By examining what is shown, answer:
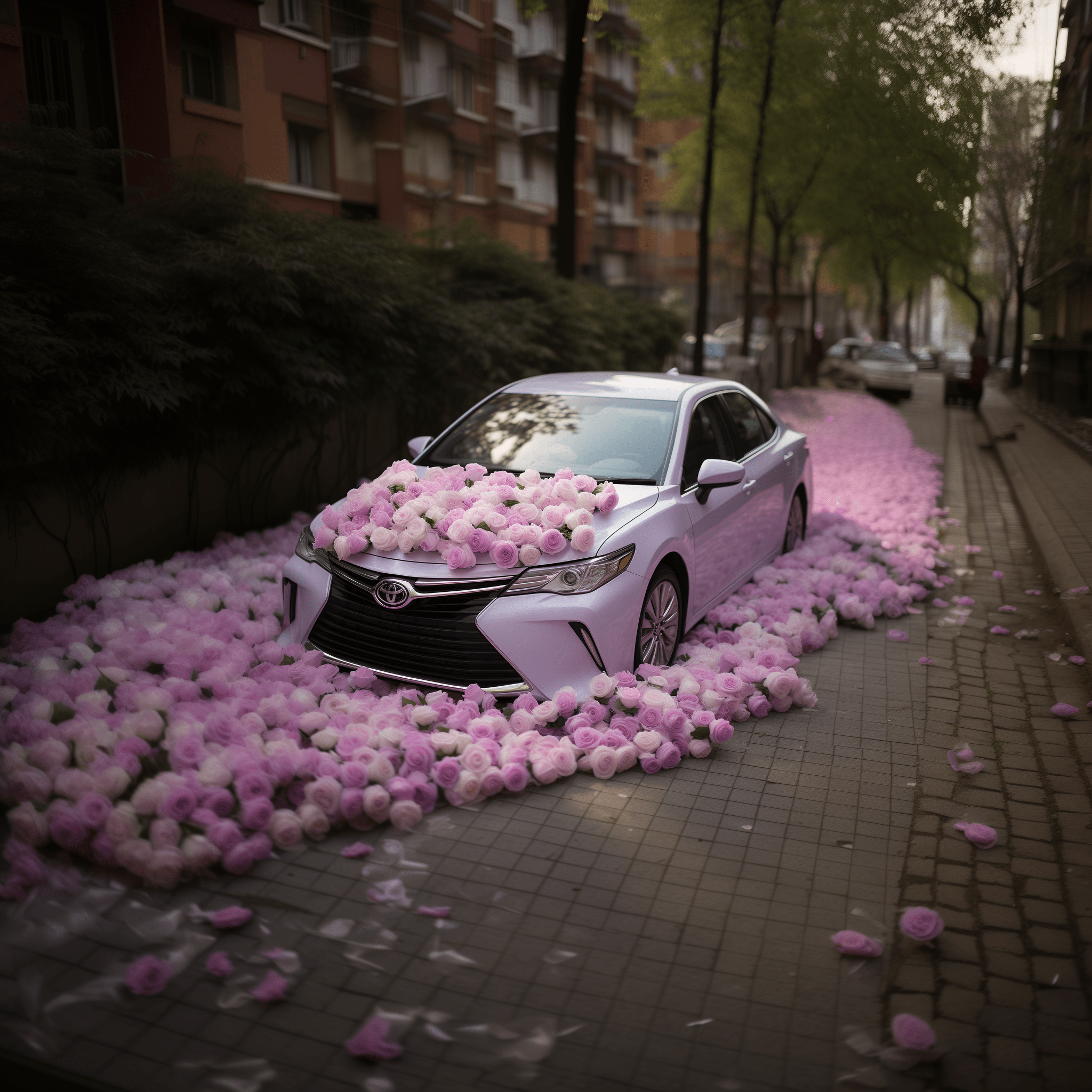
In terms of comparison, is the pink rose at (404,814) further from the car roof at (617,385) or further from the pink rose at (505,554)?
the car roof at (617,385)

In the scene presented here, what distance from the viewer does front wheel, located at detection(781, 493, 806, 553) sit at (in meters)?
7.93

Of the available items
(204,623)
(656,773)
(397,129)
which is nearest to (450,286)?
(204,623)

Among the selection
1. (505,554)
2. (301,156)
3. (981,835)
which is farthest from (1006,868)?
(301,156)

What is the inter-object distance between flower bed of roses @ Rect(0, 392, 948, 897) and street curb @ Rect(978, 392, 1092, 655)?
1326 mm

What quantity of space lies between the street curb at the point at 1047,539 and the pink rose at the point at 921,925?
11.0 ft

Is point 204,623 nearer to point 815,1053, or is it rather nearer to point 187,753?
point 187,753

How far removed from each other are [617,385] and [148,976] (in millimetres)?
4649

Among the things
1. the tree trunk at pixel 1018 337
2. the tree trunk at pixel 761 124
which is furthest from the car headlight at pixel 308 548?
the tree trunk at pixel 1018 337

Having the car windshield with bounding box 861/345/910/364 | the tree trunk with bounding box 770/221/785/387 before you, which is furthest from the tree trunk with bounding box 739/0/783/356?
the car windshield with bounding box 861/345/910/364

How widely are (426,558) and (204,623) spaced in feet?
4.91

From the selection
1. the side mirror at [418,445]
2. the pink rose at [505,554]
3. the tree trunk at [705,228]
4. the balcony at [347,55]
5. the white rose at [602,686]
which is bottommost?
the white rose at [602,686]

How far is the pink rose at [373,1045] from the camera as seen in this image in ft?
8.84

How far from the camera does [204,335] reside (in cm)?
697

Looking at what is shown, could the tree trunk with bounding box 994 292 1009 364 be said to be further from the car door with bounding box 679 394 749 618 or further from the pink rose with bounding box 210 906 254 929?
the pink rose with bounding box 210 906 254 929
